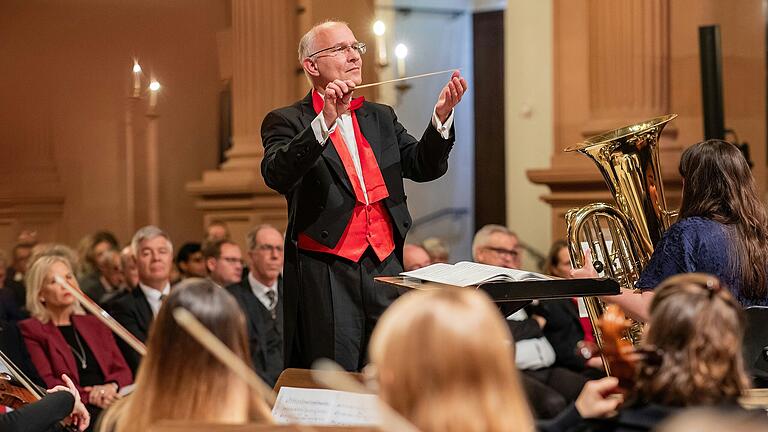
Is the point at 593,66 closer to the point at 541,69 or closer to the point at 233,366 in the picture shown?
the point at 541,69

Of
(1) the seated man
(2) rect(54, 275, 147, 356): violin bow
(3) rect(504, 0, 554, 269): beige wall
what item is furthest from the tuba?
(3) rect(504, 0, 554, 269): beige wall

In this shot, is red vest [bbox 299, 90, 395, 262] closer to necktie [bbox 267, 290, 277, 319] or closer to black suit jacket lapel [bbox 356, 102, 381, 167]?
black suit jacket lapel [bbox 356, 102, 381, 167]

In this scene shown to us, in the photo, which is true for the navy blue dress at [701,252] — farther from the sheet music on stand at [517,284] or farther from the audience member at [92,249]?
the audience member at [92,249]

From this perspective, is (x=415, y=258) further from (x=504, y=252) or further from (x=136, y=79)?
(x=136, y=79)

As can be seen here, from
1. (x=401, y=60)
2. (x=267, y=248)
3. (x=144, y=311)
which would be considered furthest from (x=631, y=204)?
(x=401, y=60)

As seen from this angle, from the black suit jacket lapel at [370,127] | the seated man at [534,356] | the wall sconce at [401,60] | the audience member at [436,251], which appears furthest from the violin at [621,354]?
the wall sconce at [401,60]

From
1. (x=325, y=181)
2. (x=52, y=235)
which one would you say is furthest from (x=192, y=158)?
(x=325, y=181)

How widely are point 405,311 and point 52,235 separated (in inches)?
283

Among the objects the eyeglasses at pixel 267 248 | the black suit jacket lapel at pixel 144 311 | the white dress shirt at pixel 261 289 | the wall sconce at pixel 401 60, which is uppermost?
the wall sconce at pixel 401 60

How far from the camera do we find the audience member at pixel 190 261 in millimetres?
7891

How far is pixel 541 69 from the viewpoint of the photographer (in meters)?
10.0

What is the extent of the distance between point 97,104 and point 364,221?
18.0 feet

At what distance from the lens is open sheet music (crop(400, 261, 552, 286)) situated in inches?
134

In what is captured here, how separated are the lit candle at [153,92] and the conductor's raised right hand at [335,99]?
18.5 feet
